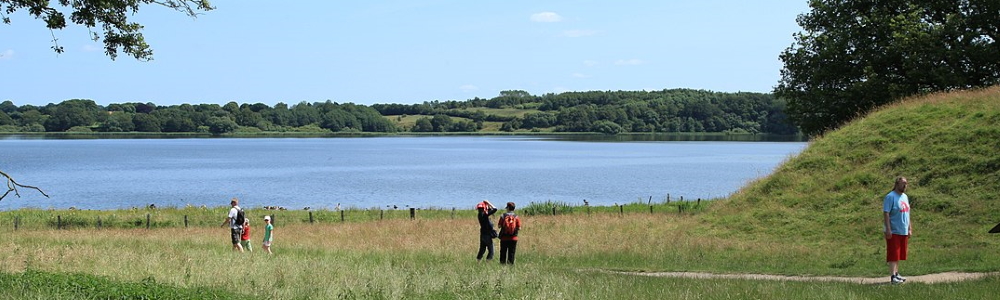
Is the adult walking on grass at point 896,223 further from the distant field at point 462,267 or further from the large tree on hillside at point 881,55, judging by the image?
the large tree on hillside at point 881,55

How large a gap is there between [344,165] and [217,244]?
311 ft

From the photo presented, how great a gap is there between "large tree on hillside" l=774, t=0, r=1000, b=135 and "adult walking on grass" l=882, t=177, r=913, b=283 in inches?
1209

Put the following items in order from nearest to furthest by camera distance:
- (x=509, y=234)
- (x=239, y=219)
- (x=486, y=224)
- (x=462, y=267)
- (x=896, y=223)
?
(x=896, y=223)
(x=462, y=267)
(x=509, y=234)
(x=486, y=224)
(x=239, y=219)

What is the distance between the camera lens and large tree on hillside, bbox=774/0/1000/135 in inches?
1725

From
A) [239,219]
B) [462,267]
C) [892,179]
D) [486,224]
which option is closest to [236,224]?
[239,219]

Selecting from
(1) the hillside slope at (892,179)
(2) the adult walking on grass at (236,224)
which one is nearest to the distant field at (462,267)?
(2) the adult walking on grass at (236,224)

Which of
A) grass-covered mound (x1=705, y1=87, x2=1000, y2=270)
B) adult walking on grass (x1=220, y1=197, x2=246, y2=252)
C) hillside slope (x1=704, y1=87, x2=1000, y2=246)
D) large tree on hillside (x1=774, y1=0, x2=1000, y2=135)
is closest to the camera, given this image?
grass-covered mound (x1=705, y1=87, x2=1000, y2=270)

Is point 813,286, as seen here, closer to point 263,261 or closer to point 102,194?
point 263,261

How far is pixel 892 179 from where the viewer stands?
97.0 ft

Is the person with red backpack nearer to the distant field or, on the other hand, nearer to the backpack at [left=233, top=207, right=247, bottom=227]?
the distant field

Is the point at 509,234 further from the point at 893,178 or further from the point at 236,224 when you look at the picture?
the point at 893,178

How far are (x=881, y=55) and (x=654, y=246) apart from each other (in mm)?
26234

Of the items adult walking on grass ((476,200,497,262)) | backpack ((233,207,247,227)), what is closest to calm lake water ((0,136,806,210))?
adult walking on grass ((476,200,497,262))

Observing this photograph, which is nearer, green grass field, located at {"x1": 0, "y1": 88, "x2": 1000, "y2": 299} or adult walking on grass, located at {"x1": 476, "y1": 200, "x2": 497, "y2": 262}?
green grass field, located at {"x1": 0, "y1": 88, "x2": 1000, "y2": 299}
